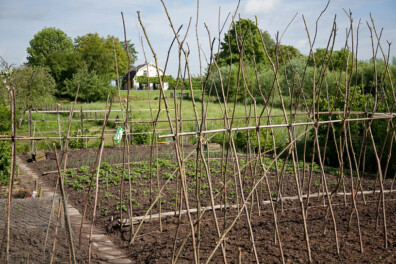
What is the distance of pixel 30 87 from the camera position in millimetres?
17078

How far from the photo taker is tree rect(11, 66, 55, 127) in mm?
15930

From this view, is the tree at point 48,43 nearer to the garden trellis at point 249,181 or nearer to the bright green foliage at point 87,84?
the bright green foliage at point 87,84

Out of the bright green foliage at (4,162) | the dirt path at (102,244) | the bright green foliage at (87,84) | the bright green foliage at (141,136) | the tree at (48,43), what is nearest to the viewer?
the dirt path at (102,244)

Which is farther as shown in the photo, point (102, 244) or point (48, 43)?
point (48, 43)

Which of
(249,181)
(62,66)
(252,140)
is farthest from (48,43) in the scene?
(249,181)

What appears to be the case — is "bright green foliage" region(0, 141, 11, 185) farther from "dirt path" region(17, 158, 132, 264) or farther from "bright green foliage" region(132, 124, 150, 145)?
"bright green foliage" region(132, 124, 150, 145)

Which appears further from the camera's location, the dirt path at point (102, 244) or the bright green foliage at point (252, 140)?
the bright green foliage at point (252, 140)

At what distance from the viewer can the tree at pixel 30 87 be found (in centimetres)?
1593

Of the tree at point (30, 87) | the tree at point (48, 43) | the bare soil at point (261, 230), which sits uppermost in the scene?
the tree at point (48, 43)

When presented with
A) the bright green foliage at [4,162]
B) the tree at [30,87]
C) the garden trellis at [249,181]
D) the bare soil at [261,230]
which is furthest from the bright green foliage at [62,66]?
the bare soil at [261,230]

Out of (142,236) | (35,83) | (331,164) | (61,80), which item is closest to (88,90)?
(61,80)

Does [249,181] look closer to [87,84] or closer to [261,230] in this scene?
[261,230]

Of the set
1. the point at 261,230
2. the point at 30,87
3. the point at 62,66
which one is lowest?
the point at 261,230

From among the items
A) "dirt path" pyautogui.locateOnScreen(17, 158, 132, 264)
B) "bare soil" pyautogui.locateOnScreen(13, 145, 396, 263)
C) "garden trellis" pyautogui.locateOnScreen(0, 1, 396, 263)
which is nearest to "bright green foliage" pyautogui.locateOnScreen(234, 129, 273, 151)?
"garden trellis" pyautogui.locateOnScreen(0, 1, 396, 263)
